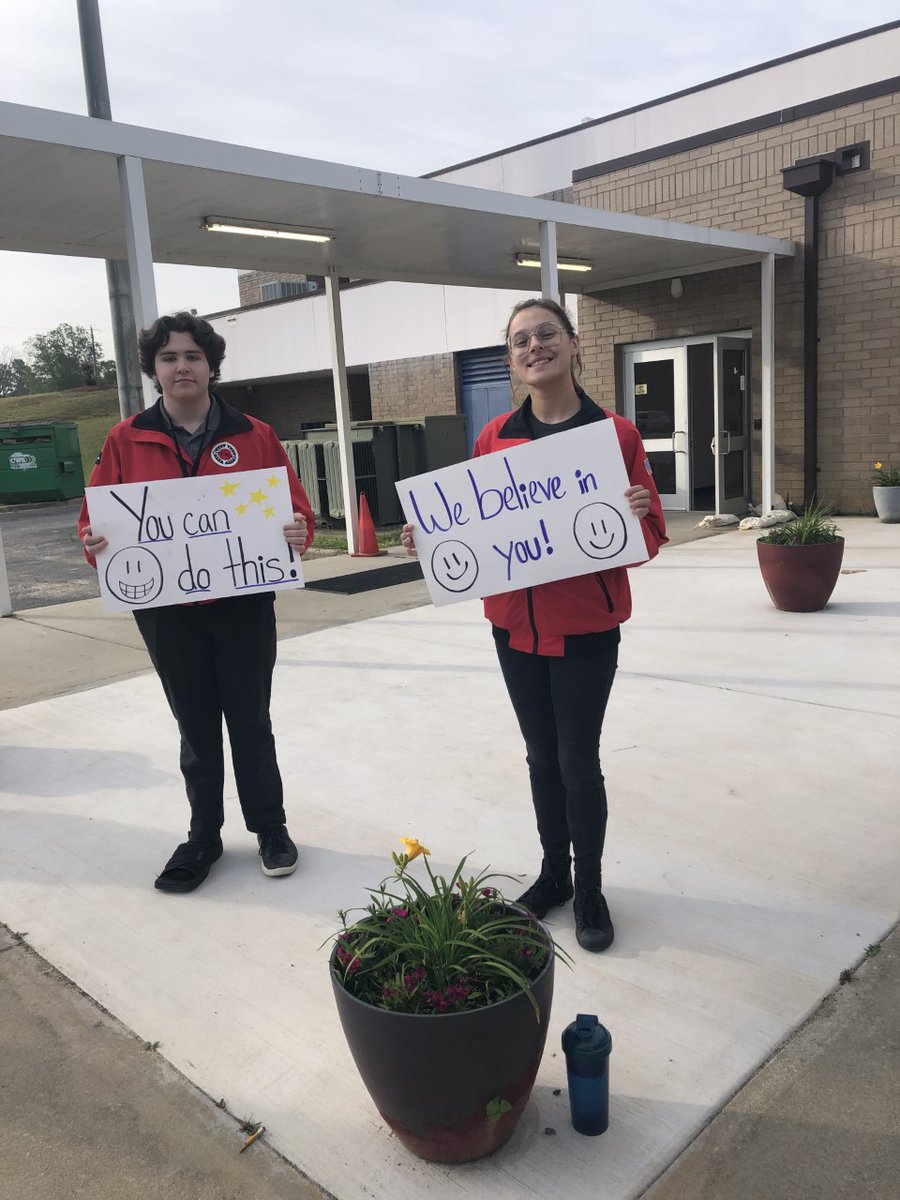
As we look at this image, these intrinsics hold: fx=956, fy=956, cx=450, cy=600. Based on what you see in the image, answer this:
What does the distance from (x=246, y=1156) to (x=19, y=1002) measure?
3.28ft

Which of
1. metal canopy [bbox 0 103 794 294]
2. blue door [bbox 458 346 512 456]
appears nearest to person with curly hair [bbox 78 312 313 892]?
metal canopy [bbox 0 103 794 294]

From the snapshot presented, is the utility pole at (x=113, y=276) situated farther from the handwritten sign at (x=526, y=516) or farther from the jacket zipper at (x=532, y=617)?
the jacket zipper at (x=532, y=617)

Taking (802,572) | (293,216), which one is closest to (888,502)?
(802,572)

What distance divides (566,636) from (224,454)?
135cm

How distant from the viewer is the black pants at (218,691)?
10.5ft

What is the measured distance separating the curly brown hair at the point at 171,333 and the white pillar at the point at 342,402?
313 inches

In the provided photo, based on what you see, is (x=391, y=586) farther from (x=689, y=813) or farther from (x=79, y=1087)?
(x=79, y=1087)

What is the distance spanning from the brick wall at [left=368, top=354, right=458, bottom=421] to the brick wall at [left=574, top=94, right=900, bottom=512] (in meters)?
6.12

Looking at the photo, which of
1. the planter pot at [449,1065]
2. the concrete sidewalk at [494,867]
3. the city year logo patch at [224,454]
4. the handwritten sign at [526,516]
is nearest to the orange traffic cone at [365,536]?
the concrete sidewalk at [494,867]

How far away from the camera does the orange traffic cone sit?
11195 mm

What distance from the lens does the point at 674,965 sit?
2.67 meters

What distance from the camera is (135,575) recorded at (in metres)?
3.19

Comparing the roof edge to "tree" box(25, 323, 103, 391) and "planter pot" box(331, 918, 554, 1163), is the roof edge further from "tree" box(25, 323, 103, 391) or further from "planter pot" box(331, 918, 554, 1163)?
"tree" box(25, 323, 103, 391)

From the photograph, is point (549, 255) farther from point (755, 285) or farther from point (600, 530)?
point (600, 530)
